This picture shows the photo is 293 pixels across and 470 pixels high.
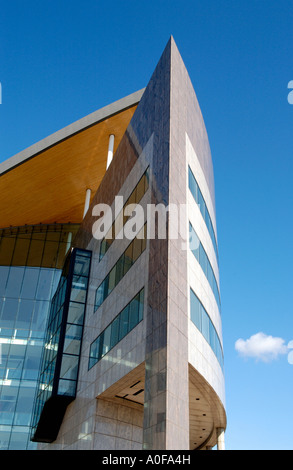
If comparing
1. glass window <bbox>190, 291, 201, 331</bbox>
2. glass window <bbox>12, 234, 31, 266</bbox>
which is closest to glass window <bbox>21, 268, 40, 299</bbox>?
glass window <bbox>12, 234, 31, 266</bbox>

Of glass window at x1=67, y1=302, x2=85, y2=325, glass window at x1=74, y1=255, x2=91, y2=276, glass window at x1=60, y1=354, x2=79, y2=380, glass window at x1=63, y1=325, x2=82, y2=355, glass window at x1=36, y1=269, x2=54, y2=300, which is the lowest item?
glass window at x1=60, y1=354, x2=79, y2=380

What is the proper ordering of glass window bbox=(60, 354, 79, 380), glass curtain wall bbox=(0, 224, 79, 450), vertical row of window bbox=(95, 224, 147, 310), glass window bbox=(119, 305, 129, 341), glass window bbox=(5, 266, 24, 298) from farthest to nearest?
1. glass window bbox=(5, 266, 24, 298)
2. glass curtain wall bbox=(0, 224, 79, 450)
3. glass window bbox=(60, 354, 79, 380)
4. vertical row of window bbox=(95, 224, 147, 310)
5. glass window bbox=(119, 305, 129, 341)

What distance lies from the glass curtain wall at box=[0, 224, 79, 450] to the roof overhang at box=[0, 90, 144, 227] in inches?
73.0

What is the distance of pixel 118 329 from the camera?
2102cm

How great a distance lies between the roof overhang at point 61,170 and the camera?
3159 centimetres

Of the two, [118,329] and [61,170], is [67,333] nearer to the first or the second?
[118,329]

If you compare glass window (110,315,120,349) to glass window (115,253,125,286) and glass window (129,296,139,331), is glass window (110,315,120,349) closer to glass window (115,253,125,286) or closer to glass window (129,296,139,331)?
glass window (129,296,139,331)

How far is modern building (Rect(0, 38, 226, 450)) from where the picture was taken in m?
17.1

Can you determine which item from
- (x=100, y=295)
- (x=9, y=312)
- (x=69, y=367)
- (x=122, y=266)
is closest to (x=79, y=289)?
(x=100, y=295)

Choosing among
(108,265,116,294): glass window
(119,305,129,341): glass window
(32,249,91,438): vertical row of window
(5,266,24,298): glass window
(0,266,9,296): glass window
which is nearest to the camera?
(119,305,129,341): glass window

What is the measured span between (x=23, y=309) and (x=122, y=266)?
17.0 m

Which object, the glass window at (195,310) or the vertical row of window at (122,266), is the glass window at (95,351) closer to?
the vertical row of window at (122,266)

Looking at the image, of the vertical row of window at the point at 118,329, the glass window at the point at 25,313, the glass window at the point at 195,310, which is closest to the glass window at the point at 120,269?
the vertical row of window at the point at 118,329

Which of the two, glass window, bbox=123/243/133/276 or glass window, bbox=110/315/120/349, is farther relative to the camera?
glass window, bbox=123/243/133/276
